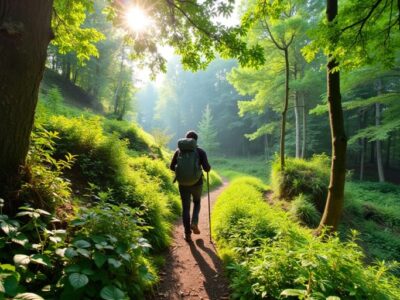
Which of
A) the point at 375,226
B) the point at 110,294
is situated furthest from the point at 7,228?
the point at 375,226

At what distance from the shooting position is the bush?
9195 millimetres

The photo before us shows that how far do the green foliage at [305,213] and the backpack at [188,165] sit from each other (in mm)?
4349

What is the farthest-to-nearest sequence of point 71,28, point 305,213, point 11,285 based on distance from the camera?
point 305,213
point 71,28
point 11,285

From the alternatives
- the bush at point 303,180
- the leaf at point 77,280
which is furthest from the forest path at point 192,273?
the bush at point 303,180

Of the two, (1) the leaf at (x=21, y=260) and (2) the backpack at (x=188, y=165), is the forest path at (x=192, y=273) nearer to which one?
(2) the backpack at (x=188, y=165)

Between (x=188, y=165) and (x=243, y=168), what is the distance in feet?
92.8

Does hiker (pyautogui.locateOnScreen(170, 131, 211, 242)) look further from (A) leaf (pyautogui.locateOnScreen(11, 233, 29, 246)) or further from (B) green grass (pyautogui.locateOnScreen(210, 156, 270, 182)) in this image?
(B) green grass (pyautogui.locateOnScreen(210, 156, 270, 182))

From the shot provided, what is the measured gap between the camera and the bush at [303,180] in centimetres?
920

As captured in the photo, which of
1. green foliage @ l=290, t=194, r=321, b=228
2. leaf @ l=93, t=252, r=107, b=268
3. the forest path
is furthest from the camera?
green foliage @ l=290, t=194, r=321, b=228

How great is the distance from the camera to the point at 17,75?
271 centimetres

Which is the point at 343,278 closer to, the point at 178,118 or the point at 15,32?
the point at 15,32

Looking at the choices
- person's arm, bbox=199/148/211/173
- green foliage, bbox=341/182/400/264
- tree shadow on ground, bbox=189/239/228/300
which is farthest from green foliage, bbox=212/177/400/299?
green foliage, bbox=341/182/400/264

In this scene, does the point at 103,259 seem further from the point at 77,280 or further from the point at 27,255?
the point at 27,255

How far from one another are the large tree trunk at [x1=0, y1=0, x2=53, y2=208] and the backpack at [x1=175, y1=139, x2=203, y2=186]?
9.15ft
